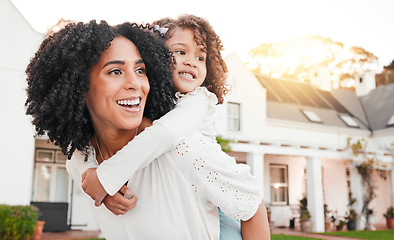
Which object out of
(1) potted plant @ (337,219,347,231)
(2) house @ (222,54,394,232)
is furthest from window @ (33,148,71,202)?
(1) potted plant @ (337,219,347,231)

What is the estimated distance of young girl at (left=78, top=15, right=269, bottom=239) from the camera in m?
1.33

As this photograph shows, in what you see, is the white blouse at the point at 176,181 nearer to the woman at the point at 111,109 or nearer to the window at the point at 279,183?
the woman at the point at 111,109

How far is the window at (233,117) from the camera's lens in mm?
16859

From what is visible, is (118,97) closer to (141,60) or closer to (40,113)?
(141,60)

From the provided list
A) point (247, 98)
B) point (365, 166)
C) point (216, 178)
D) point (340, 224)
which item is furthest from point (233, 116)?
point (216, 178)

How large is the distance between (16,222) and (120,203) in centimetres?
970

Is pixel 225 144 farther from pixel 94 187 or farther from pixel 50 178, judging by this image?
pixel 94 187

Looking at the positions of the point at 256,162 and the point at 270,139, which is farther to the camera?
the point at 270,139

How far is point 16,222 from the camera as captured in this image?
9.82 m

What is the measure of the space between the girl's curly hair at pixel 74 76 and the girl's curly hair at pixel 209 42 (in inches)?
9.4

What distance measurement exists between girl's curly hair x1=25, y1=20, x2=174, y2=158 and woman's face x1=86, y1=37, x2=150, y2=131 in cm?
3

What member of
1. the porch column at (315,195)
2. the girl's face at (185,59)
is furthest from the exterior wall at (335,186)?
the girl's face at (185,59)

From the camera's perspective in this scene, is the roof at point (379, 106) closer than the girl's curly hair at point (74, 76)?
No

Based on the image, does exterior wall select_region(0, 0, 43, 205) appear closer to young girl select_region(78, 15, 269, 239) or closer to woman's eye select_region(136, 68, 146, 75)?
young girl select_region(78, 15, 269, 239)
